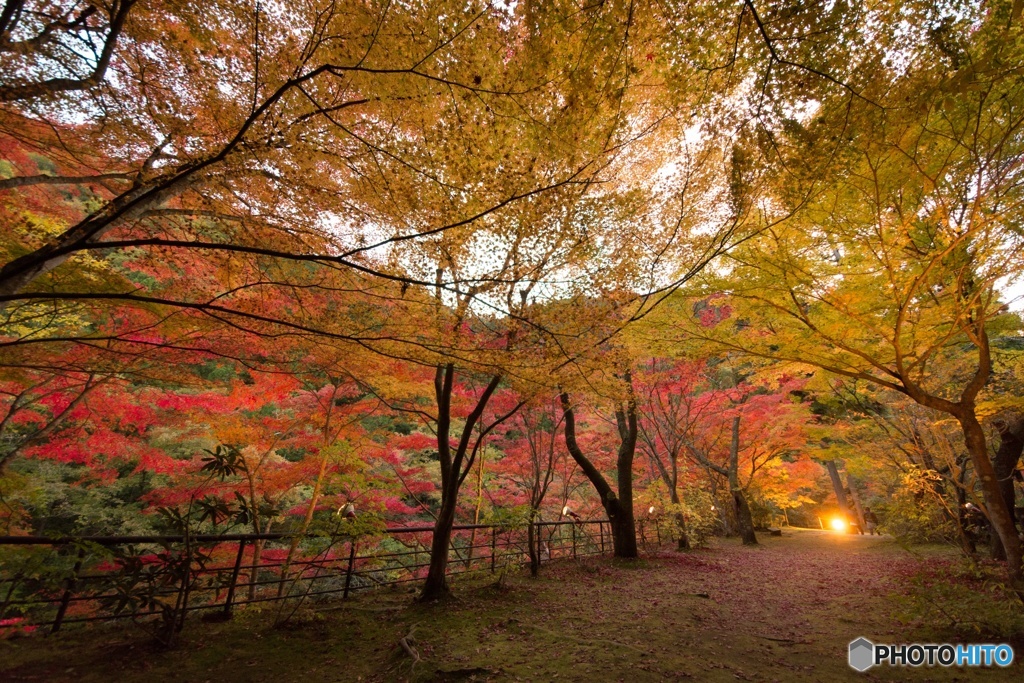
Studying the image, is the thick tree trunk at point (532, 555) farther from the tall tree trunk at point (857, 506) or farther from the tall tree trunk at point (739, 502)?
the tall tree trunk at point (857, 506)

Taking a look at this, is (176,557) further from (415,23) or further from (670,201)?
(670,201)

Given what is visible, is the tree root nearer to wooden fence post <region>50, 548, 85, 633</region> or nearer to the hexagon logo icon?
wooden fence post <region>50, 548, 85, 633</region>

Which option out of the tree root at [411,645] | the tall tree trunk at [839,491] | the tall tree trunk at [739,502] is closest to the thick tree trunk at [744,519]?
the tall tree trunk at [739,502]

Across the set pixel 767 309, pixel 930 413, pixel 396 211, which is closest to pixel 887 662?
pixel 767 309

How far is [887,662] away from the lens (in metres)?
3.64

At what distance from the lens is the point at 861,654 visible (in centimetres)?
383

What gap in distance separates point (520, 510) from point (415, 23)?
5952mm

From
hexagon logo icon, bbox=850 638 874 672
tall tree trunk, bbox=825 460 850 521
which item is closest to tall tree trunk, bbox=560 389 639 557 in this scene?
hexagon logo icon, bbox=850 638 874 672
